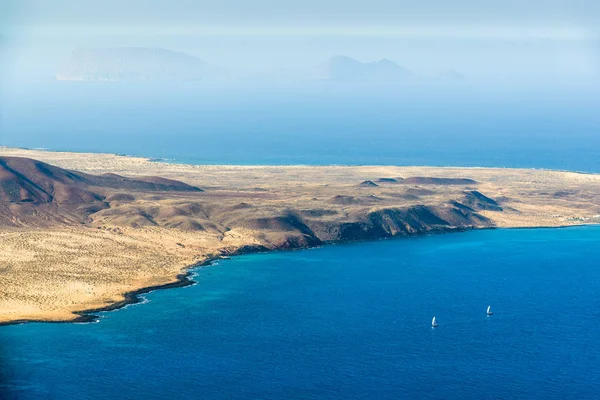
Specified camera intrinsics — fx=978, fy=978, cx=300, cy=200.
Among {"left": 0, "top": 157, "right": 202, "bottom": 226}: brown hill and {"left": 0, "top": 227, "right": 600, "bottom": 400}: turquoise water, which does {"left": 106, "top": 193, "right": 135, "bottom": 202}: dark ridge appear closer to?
{"left": 0, "top": 157, "right": 202, "bottom": 226}: brown hill

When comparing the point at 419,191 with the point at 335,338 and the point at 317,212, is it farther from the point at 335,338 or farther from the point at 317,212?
the point at 335,338

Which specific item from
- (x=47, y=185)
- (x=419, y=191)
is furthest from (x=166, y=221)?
(x=419, y=191)

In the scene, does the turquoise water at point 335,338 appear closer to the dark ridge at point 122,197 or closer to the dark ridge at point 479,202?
the dark ridge at point 122,197

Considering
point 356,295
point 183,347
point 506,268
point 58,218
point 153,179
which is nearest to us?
point 183,347

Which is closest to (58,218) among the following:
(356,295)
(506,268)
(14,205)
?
(14,205)

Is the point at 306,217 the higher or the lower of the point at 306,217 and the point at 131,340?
the higher

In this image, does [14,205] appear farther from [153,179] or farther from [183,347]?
[183,347]
